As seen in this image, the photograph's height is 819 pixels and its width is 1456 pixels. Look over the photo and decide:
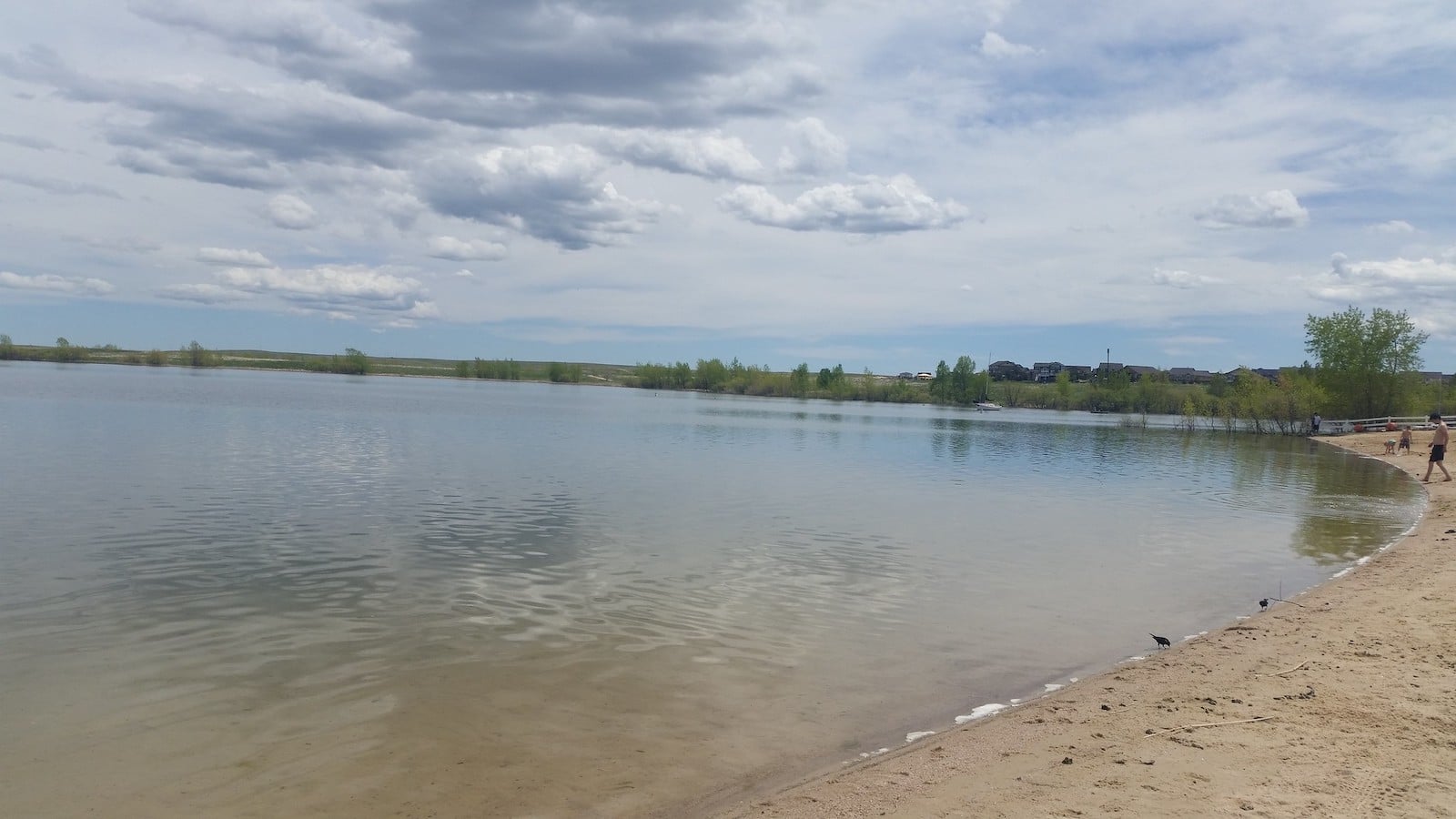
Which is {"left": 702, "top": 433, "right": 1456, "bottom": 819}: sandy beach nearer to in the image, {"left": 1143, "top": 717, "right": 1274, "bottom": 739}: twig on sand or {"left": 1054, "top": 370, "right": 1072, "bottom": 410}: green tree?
{"left": 1143, "top": 717, "right": 1274, "bottom": 739}: twig on sand

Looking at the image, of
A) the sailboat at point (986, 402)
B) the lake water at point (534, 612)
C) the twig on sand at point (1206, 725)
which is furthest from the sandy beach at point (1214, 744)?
the sailboat at point (986, 402)

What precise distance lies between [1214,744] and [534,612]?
340 inches

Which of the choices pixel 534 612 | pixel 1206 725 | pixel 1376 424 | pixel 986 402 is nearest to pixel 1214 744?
pixel 1206 725

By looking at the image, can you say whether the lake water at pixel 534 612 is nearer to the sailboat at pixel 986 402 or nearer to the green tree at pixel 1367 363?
the green tree at pixel 1367 363

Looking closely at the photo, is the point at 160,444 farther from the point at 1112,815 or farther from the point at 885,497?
the point at 1112,815

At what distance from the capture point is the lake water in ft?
26.1

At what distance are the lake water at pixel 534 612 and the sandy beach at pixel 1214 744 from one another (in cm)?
87

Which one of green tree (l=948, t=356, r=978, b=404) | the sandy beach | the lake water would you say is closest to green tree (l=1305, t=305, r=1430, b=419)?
the lake water

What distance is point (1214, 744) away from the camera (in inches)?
305

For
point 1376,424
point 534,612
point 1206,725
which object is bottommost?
point 534,612

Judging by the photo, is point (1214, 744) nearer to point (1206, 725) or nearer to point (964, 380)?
point (1206, 725)

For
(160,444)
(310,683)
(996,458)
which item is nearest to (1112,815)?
(310,683)

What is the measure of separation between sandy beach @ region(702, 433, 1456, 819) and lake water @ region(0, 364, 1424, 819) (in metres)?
0.87

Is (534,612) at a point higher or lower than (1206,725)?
lower
